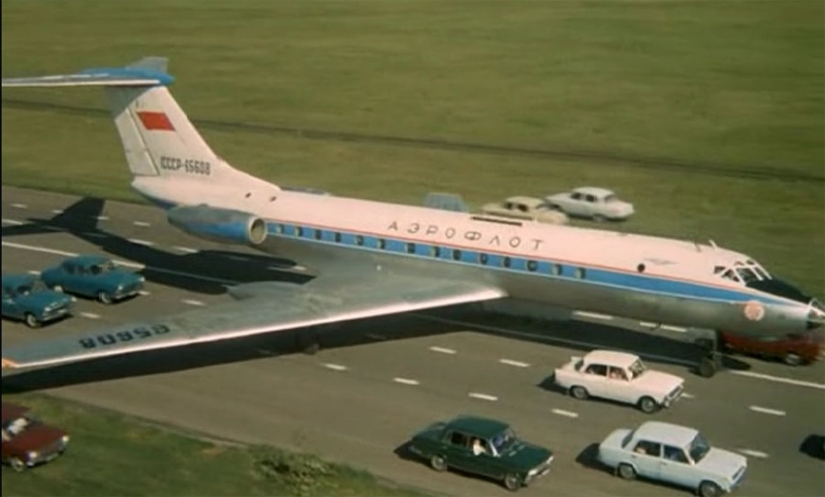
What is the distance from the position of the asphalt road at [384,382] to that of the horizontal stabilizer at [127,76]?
1.41 feet

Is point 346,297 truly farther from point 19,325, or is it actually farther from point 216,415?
point 19,325

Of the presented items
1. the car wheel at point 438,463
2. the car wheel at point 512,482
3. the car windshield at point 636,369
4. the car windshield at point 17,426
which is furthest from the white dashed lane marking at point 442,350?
the car windshield at point 17,426

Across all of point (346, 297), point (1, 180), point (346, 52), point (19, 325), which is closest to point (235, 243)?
point (346, 297)

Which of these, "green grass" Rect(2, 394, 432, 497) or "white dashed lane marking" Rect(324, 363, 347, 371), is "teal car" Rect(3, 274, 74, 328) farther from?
"white dashed lane marking" Rect(324, 363, 347, 371)

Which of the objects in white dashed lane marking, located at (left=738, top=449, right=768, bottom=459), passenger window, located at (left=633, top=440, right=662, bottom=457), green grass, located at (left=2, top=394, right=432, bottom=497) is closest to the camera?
green grass, located at (left=2, top=394, right=432, bottom=497)

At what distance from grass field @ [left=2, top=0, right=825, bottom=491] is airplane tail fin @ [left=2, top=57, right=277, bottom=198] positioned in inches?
2.7

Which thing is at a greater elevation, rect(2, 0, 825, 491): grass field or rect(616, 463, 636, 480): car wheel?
rect(2, 0, 825, 491): grass field

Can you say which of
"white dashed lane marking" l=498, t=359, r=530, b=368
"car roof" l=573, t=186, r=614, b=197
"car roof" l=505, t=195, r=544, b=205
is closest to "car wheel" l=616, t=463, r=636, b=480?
"white dashed lane marking" l=498, t=359, r=530, b=368

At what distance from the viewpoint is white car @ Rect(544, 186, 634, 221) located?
9539 mm

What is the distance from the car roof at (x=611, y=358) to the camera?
6.53 metres

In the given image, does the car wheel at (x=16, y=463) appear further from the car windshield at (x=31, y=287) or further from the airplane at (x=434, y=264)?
the airplane at (x=434, y=264)

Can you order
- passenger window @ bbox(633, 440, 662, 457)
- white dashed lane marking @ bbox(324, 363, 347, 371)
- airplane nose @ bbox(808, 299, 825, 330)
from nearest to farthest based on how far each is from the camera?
1. passenger window @ bbox(633, 440, 662, 457)
2. white dashed lane marking @ bbox(324, 363, 347, 371)
3. airplane nose @ bbox(808, 299, 825, 330)

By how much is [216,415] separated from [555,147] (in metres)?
5.53

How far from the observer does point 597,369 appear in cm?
652
